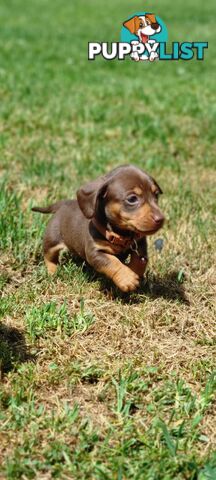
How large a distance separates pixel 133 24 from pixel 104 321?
428 centimetres

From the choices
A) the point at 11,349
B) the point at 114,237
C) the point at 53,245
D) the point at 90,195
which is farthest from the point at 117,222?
the point at 11,349

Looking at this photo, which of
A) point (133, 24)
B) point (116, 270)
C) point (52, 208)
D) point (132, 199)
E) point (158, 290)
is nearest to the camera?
point (132, 199)

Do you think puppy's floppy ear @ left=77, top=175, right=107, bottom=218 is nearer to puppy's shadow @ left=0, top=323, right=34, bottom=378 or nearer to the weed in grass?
the weed in grass

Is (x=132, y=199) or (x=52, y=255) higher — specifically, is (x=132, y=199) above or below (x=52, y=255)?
above

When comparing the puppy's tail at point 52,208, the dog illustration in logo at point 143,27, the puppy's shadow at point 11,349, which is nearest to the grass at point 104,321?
the puppy's shadow at point 11,349

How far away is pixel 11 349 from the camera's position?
12.1ft

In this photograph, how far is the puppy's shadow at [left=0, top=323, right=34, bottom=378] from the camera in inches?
139

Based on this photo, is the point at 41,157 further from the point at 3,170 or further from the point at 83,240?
the point at 83,240

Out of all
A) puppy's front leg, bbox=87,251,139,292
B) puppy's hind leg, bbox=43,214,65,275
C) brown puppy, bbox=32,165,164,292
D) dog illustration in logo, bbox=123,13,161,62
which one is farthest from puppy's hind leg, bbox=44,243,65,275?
dog illustration in logo, bbox=123,13,161,62

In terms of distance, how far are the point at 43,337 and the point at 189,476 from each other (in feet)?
3.94

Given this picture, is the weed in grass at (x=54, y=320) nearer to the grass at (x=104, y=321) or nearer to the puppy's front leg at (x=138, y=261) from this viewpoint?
the grass at (x=104, y=321)

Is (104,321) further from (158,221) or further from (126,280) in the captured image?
(158,221)

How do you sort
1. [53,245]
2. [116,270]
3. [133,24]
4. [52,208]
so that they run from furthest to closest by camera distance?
[133,24] < [52,208] < [53,245] < [116,270]

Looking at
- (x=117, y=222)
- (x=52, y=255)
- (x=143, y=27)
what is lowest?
(x=52, y=255)
